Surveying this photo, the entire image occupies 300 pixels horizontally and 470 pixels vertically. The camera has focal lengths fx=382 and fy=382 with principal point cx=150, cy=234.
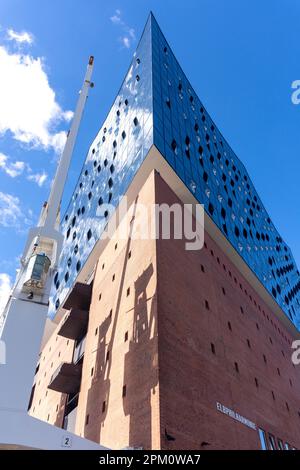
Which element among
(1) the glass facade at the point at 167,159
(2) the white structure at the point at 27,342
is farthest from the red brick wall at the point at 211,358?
(2) the white structure at the point at 27,342

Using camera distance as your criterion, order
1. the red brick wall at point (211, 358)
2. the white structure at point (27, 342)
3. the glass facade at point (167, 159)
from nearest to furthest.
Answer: the white structure at point (27, 342) → the red brick wall at point (211, 358) → the glass facade at point (167, 159)

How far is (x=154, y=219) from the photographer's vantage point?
51.1 ft

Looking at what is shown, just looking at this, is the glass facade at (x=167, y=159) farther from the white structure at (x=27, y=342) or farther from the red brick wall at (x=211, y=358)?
the white structure at (x=27, y=342)

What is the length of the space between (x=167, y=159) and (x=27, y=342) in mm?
11040

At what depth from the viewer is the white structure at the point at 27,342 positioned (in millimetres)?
8930

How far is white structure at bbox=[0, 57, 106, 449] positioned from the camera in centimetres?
893

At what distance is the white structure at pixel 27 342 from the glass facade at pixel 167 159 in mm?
7530

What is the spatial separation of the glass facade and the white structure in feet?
→ 24.7

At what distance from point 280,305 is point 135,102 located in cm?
1847

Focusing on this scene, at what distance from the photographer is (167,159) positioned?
1820 cm

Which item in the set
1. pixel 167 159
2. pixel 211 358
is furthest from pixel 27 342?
pixel 167 159

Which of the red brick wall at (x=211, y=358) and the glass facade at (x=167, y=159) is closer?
the red brick wall at (x=211, y=358)

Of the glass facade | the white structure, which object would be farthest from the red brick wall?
the white structure

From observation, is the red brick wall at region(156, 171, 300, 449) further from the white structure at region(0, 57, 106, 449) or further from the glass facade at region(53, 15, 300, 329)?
the white structure at region(0, 57, 106, 449)
